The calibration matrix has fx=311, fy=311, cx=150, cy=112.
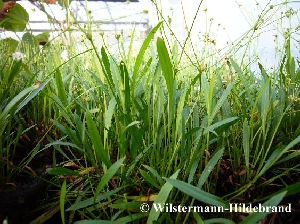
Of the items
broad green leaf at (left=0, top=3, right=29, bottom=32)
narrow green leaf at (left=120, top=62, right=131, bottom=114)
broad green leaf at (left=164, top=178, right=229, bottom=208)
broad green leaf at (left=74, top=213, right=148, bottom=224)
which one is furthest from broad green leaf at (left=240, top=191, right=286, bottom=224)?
broad green leaf at (left=0, top=3, right=29, bottom=32)

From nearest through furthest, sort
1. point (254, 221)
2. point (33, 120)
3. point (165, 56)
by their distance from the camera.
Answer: point (254, 221), point (165, 56), point (33, 120)

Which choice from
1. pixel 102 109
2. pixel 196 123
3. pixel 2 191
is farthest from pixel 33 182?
pixel 196 123

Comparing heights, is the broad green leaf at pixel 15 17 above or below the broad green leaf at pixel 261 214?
above

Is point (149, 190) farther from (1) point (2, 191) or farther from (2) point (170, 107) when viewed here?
(1) point (2, 191)

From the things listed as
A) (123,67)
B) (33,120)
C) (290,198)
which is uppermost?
(123,67)

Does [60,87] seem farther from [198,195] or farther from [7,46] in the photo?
[7,46]

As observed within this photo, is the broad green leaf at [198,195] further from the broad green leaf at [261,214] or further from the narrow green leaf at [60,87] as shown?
the narrow green leaf at [60,87]

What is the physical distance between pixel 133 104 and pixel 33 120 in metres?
0.34

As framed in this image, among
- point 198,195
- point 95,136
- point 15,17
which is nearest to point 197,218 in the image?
point 198,195

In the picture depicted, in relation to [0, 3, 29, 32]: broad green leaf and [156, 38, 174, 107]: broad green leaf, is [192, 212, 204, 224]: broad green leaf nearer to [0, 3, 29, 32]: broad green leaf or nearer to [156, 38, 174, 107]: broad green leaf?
[156, 38, 174, 107]: broad green leaf

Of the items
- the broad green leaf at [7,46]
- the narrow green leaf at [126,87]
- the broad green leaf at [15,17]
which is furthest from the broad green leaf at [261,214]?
the broad green leaf at [15,17]

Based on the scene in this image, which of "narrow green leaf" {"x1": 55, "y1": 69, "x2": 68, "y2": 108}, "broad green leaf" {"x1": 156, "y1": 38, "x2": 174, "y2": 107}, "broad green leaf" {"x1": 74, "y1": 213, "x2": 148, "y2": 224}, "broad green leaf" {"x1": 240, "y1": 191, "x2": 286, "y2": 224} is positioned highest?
"broad green leaf" {"x1": 156, "y1": 38, "x2": 174, "y2": 107}

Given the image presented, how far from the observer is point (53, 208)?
0.54m

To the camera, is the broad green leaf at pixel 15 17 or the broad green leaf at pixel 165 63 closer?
the broad green leaf at pixel 165 63
